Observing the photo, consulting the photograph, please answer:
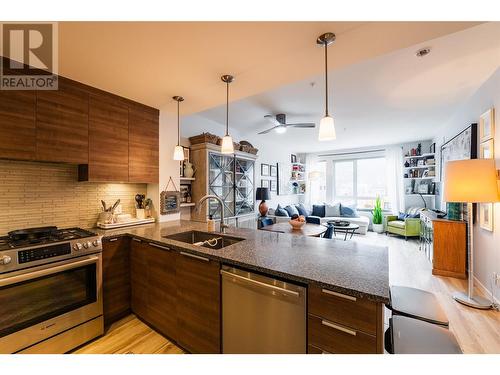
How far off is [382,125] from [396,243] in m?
2.75

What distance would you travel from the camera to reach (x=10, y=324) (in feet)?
4.75

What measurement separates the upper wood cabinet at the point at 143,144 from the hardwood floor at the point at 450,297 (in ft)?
11.5

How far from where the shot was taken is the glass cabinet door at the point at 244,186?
13.5ft

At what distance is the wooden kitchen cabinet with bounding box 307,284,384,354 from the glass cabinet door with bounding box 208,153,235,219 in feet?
8.37

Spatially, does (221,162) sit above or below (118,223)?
above

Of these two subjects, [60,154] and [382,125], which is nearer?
[60,154]

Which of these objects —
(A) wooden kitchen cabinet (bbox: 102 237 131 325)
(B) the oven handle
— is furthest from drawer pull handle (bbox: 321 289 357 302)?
(A) wooden kitchen cabinet (bbox: 102 237 131 325)

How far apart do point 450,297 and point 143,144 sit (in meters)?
4.16

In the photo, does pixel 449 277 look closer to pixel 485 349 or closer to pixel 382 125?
pixel 485 349

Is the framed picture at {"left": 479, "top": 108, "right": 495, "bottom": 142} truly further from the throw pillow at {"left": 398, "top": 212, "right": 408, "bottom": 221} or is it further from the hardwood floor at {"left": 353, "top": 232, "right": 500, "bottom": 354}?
the throw pillow at {"left": 398, "top": 212, "right": 408, "bottom": 221}

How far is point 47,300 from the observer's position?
5.28 feet

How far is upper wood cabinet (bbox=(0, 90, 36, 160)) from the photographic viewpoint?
1.66m
